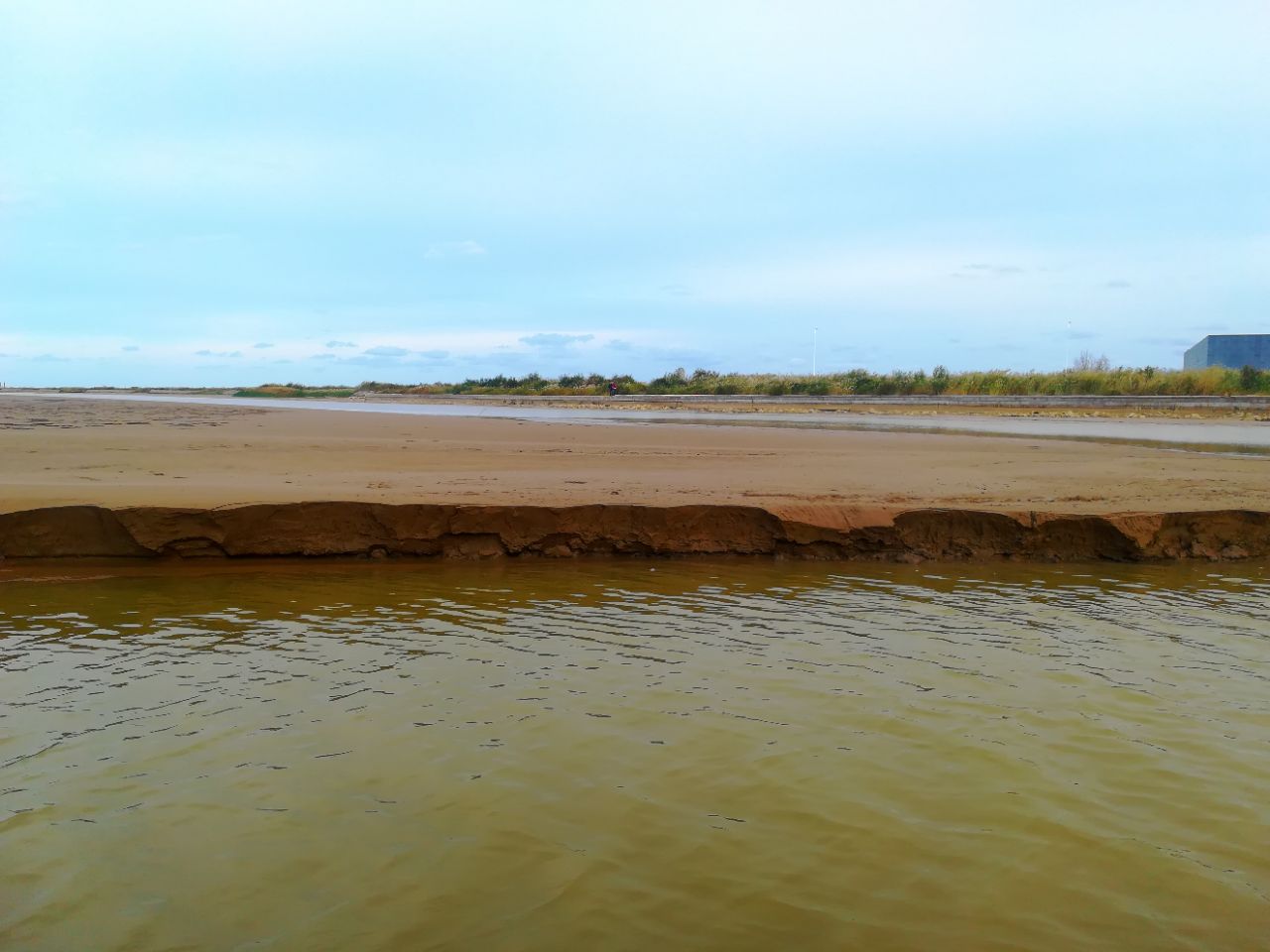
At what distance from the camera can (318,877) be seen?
8.70ft

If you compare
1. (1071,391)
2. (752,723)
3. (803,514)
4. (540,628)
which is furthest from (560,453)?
(1071,391)

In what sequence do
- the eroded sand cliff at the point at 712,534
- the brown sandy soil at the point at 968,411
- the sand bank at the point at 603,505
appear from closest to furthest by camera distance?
1. the sand bank at the point at 603,505
2. the eroded sand cliff at the point at 712,534
3. the brown sandy soil at the point at 968,411

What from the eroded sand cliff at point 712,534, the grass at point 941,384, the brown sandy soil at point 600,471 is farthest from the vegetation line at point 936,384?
the eroded sand cliff at point 712,534

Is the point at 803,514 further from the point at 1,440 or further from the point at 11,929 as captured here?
the point at 1,440

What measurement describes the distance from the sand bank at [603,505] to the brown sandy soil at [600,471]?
0.05 m

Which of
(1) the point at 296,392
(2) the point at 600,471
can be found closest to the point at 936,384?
(2) the point at 600,471

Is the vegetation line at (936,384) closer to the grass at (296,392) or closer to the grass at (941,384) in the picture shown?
the grass at (941,384)

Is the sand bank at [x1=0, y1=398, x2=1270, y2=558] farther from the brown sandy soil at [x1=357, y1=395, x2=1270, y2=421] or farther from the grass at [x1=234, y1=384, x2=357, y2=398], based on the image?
the grass at [x1=234, y1=384, x2=357, y2=398]

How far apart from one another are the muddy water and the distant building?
47.2 m

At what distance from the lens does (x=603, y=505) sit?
7.72m

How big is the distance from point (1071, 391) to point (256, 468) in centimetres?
3696

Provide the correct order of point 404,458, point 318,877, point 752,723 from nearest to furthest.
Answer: point 318,877
point 752,723
point 404,458

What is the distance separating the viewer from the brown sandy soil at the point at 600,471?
26.8ft

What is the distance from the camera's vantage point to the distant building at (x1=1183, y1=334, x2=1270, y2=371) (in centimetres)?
4538
